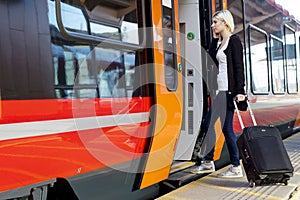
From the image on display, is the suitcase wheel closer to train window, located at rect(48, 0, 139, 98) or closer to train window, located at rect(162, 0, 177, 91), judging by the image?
train window, located at rect(162, 0, 177, 91)

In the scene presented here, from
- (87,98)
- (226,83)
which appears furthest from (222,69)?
(87,98)

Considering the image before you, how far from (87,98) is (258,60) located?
3773 mm

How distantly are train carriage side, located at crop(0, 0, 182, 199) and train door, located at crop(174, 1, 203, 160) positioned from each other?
0.55m

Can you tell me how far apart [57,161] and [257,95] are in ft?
12.6

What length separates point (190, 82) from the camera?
426 centimetres

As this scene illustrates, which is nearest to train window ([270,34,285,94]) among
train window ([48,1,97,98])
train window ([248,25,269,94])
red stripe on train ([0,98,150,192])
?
train window ([248,25,269,94])

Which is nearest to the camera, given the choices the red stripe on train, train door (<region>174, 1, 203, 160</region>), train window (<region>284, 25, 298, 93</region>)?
the red stripe on train

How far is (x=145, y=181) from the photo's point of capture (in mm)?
3291

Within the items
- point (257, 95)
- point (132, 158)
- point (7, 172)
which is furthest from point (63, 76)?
point (257, 95)

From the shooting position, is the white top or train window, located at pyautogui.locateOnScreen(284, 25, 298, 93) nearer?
the white top

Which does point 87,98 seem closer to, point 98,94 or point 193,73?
point 98,94

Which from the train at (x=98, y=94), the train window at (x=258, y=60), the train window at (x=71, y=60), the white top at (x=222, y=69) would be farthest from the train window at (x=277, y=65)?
the train window at (x=71, y=60)

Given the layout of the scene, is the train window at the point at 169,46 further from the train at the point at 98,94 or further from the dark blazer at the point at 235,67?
the dark blazer at the point at 235,67

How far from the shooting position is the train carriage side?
2.18 metres
